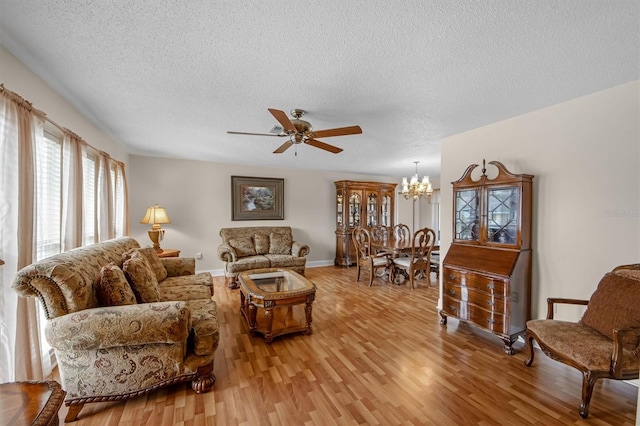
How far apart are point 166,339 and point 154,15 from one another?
74.1 inches

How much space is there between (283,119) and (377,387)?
2.19 m

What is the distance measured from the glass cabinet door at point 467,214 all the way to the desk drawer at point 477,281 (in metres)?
0.42

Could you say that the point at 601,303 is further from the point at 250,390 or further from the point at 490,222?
the point at 250,390

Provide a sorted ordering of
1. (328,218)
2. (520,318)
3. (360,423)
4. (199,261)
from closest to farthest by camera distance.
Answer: (360,423), (520,318), (199,261), (328,218)

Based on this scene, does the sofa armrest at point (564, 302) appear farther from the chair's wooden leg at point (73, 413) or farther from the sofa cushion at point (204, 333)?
the chair's wooden leg at point (73, 413)

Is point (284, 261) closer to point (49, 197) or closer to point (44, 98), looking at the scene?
point (49, 197)

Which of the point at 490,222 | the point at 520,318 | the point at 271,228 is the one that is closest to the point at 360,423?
the point at 520,318

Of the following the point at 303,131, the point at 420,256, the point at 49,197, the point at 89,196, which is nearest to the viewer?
the point at 49,197

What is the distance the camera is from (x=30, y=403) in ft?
3.06

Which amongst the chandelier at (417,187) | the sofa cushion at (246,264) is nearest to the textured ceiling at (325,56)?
the chandelier at (417,187)

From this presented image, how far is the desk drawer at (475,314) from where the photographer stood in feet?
8.15

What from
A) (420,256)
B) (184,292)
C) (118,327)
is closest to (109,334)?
(118,327)

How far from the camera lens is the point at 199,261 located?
520 cm

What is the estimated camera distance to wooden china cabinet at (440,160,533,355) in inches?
97.7
